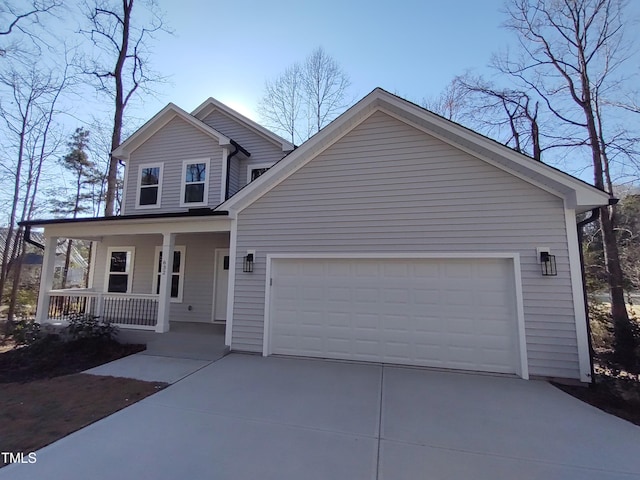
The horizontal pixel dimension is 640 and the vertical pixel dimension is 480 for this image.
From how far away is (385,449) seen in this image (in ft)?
10.9

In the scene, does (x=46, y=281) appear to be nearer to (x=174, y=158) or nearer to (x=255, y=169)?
(x=174, y=158)

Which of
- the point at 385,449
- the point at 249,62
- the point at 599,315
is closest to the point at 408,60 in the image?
the point at 249,62

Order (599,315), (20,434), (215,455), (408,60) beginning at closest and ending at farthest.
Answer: (215,455) → (20,434) → (599,315) → (408,60)

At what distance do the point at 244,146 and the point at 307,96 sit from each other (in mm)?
7732

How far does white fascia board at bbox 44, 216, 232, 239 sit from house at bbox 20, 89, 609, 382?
36 millimetres

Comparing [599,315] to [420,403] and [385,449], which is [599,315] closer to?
[420,403]

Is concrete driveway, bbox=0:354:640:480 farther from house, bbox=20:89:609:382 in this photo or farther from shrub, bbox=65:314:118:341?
shrub, bbox=65:314:118:341

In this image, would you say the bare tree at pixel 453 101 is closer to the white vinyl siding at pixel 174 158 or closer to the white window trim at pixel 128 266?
the white vinyl siding at pixel 174 158

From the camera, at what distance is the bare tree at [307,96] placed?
16.7 m

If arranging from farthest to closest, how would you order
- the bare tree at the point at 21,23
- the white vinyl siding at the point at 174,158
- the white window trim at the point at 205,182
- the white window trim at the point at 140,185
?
the bare tree at the point at 21,23 < the white window trim at the point at 140,185 < the white vinyl siding at the point at 174,158 < the white window trim at the point at 205,182

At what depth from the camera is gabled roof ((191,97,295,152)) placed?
10.5 meters

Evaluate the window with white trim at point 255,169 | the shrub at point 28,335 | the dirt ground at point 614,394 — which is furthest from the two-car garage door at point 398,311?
the shrub at point 28,335

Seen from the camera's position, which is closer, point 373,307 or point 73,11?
point 373,307

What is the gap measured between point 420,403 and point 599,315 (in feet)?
30.5
